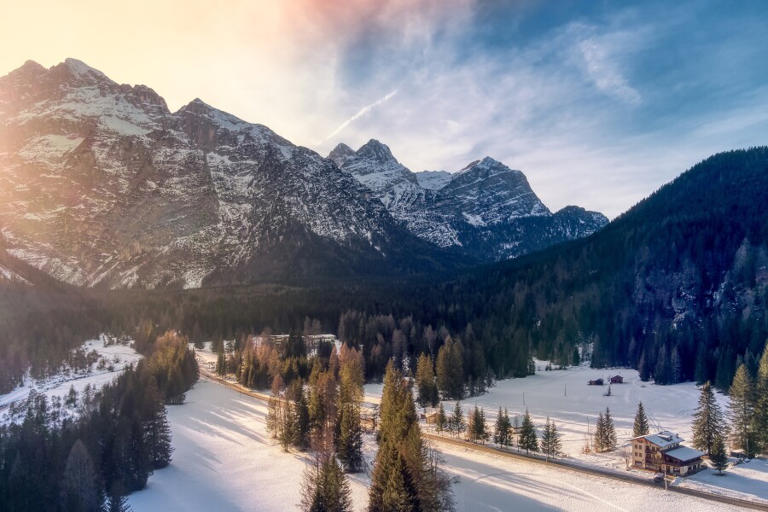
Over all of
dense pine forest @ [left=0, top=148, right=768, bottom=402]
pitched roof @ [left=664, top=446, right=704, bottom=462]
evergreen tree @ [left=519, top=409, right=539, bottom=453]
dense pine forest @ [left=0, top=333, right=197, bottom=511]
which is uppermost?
dense pine forest @ [left=0, top=148, right=768, bottom=402]

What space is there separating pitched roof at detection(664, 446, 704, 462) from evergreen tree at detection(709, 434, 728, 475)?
1355 mm

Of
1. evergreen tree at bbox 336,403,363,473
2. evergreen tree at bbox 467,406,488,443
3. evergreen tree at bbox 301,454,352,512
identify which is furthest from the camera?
evergreen tree at bbox 467,406,488,443

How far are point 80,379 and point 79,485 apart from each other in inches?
2815

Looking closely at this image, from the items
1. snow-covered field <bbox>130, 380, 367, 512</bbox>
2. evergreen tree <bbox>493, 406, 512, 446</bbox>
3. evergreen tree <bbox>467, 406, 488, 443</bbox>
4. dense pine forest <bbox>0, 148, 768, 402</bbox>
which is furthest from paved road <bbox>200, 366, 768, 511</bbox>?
dense pine forest <bbox>0, 148, 768, 402</bbox>

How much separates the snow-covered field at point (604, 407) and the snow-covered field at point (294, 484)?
677 cm

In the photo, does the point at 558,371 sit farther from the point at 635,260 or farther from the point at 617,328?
the point at 635,260

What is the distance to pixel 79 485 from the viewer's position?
49125 millimetres

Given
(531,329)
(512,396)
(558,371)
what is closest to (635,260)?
(531,329)

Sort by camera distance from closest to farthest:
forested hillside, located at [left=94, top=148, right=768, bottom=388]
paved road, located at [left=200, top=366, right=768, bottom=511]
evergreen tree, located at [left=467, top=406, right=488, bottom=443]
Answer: paved road, located at [left=200, top=366, right=768, bottom=511], evergreen tree, located at [left=467, top=406, right=488, bottom=443], forested hillside, located at [left=94, top=148, right=768, bottom=388]

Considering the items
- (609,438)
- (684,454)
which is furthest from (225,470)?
(684,454)

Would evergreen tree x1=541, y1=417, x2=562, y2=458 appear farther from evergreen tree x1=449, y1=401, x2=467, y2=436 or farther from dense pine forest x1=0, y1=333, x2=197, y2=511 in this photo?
dense pine forest x1=0, y1=333, x2=197, y2=511

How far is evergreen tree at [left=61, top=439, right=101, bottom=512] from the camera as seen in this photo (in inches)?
1898

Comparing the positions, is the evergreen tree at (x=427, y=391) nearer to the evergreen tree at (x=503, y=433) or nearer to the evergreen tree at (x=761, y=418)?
the evergreen tree at (x=503, y=433)

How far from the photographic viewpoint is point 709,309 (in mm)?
164875
